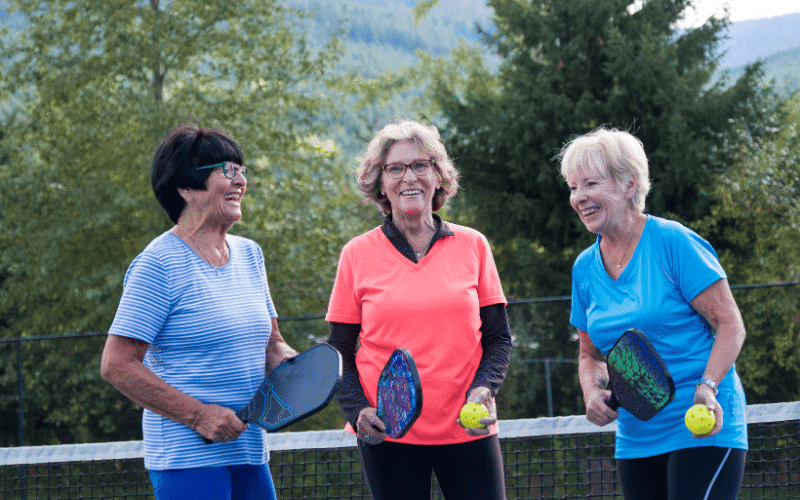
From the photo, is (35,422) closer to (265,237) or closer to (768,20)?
(265,237)

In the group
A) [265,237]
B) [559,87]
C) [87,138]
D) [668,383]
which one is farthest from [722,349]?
[87,138]

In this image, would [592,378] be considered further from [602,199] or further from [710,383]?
[602,199]

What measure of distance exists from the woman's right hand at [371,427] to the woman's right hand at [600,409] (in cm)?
73

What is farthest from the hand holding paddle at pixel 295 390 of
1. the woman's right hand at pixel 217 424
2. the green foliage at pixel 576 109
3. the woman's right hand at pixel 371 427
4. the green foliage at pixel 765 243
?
the green foliage at pixel 576 109

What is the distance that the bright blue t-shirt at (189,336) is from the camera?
2.36 meters

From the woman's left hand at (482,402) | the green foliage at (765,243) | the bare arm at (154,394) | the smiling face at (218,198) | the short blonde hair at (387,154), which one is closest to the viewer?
the bare arm at (154,394)

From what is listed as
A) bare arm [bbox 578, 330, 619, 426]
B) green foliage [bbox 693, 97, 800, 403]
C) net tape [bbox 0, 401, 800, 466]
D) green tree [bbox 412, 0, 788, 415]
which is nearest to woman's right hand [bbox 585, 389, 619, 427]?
bare arm [bbox 578, 330, 619, 426]

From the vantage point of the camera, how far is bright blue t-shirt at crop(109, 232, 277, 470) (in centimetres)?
236

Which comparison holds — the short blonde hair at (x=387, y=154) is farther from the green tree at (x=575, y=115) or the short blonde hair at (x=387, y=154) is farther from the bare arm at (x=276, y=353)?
the green tree at (x=575, y=115)

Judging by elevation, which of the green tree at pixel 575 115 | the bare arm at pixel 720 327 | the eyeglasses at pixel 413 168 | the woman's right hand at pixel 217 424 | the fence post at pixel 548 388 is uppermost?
the green tree at pixel 575 115

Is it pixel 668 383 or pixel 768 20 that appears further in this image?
pixel 768 20

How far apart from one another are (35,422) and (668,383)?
8.45m

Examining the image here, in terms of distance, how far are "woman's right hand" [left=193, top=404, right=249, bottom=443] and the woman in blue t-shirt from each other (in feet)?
3.94

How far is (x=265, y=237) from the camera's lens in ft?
41.5
